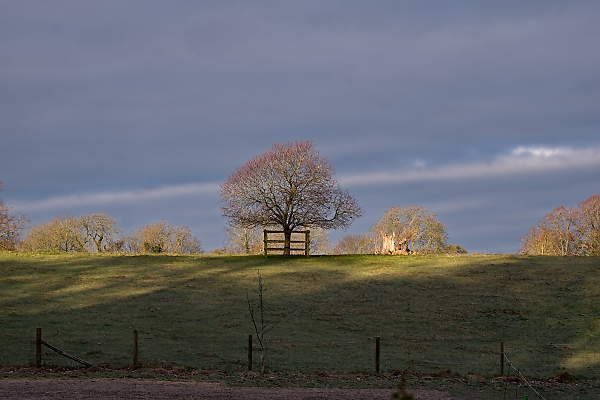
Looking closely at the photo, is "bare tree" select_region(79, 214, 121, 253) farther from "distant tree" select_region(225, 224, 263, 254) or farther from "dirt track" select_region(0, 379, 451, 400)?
"dirt track" select_region(0, 379, 451, 400)

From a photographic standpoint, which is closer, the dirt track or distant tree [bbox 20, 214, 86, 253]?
the dirt track

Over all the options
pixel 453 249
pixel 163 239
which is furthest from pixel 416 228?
pixel 163 239

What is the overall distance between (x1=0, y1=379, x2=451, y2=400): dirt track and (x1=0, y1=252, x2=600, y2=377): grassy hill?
3.32 m

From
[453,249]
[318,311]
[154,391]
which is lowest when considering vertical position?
[154,391]

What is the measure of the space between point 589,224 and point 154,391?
187 feet

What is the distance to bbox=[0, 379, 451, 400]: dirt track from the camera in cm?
1527

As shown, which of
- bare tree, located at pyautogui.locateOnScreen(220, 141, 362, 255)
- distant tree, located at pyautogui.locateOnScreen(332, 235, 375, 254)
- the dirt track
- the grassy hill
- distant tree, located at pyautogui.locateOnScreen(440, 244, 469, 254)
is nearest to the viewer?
the dirt track

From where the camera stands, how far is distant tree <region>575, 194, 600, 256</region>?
6006 centimetres

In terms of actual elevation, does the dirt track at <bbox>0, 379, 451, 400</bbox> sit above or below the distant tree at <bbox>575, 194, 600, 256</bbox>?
below

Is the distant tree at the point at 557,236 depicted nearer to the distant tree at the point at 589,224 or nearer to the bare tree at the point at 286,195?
the distant tree at the point at 589,224

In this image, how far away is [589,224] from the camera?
61.3 m

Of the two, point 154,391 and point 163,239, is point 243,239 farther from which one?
point 154,391

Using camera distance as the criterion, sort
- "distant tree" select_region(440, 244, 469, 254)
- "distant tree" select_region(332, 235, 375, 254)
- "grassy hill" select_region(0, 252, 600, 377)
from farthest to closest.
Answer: "distant tree" select_region(332, 235, 375, 254)
"distant tree" select_region(440, 244, 469, 254)
"grassy hill" select_region(0, 252, 600, 377)

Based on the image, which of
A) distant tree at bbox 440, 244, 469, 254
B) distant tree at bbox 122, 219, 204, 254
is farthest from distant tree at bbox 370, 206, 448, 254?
distant tree at bbox 122, 219, 204, 254
